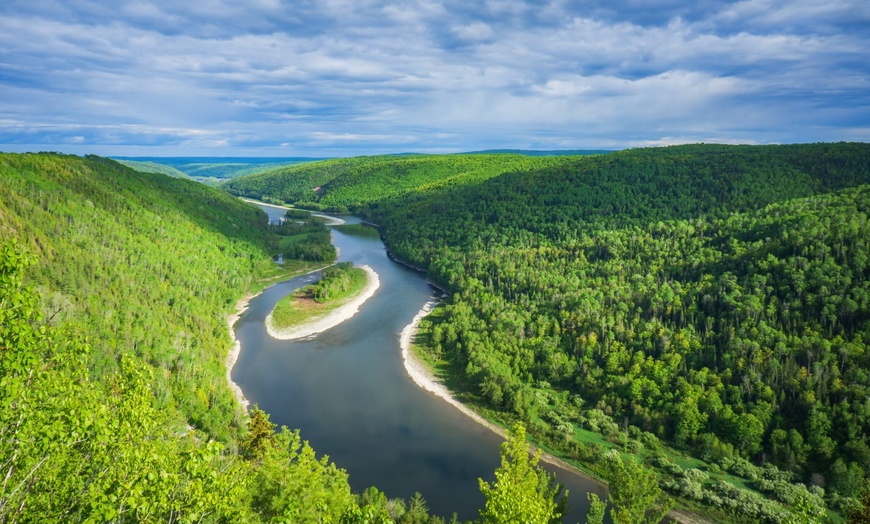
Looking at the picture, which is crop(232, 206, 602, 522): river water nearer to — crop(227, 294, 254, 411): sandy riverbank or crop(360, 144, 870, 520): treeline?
crop(227, 294, 254, 411): sandy riverbank

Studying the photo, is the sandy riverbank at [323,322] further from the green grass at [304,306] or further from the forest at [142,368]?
the forest at [142,368]

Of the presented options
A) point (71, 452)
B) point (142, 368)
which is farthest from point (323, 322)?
point (71, 452)

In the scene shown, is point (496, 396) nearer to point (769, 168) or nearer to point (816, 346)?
point (816, 346)

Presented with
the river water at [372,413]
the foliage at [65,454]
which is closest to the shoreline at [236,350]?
the river water at [372,413]

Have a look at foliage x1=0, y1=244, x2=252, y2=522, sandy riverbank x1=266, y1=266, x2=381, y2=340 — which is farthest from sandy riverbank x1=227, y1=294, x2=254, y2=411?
foliage x1=0, y1=244, x2=252, y2=522

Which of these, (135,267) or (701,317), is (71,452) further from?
(135,267)

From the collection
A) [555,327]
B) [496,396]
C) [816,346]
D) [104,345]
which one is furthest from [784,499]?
[104,345]
